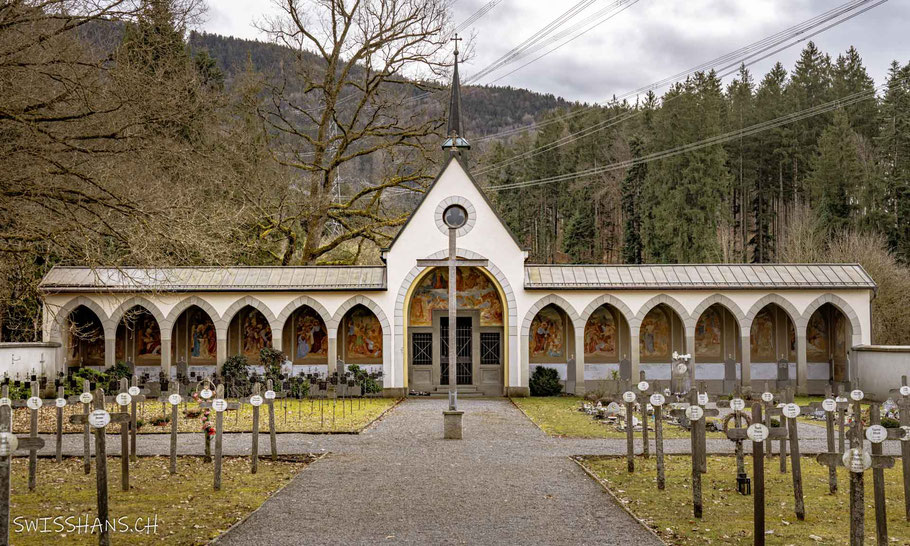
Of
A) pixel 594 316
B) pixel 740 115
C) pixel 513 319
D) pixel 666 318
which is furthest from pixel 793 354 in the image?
pixel 740 115

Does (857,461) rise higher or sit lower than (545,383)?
higher

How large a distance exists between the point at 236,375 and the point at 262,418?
6433 millimetres

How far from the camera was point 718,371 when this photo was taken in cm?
2680

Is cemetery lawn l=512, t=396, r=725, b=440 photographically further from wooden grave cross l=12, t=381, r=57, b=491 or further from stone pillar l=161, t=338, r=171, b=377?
stone pillar l=161, t=338, r=171, b=377

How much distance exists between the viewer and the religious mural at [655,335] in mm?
27047

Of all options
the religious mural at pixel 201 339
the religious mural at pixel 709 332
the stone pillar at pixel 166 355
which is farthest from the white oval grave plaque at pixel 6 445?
the religious mural at pixel 709 332

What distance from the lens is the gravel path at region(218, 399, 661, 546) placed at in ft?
28.2

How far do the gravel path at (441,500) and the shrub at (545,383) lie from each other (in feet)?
32.4

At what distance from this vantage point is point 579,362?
25641 millimetres

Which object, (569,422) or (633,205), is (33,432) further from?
(633,205)

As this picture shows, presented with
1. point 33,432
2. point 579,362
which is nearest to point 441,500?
point 33,432

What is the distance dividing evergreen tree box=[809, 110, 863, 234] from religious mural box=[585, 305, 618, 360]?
20.6 m

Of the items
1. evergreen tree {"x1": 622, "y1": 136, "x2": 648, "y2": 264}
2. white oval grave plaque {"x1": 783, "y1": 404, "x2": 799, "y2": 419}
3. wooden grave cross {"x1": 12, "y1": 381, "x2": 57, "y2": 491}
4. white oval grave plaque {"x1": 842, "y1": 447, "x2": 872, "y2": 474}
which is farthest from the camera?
evergreen tree {"x1": 622, "y1": 136, "x2": 648, "y2": 264}

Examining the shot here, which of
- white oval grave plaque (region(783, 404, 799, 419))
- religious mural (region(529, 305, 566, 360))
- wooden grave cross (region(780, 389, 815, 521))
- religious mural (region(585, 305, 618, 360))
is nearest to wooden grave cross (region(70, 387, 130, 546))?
wooden grave cross (region(780, 389, 815, 521))
